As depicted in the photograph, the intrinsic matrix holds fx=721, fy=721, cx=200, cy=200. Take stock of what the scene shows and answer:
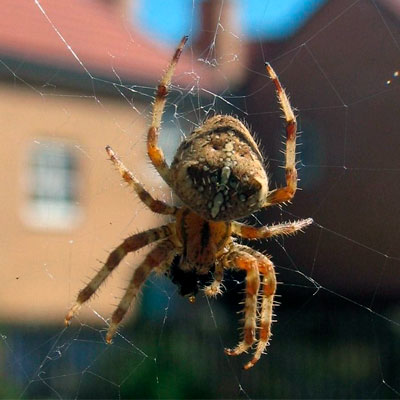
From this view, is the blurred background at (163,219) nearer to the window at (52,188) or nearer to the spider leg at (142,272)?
the window at (52,188)

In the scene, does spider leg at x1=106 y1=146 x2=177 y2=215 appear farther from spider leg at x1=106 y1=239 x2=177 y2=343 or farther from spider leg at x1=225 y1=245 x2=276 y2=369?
spider leg at x1=225 y1=245 x2=276 y2=369

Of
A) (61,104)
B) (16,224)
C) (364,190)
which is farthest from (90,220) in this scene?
(364,190)

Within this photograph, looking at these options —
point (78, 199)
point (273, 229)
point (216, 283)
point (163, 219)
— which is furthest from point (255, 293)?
point (78, 199)

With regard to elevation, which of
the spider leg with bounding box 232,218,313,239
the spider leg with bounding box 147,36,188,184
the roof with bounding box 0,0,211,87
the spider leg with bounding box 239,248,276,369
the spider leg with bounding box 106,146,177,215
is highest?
the roof with bounding box 0,0,211,87

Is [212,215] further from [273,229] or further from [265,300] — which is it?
[265,300]

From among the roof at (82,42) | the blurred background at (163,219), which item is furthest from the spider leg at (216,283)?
the roof at (82,42)

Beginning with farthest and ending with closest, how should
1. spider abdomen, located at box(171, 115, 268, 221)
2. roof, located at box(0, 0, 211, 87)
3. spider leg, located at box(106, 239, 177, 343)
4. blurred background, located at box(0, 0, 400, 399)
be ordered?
1. roof, located at box(0, 0, 211, 87)
2. blurred background, located at box(0, 0, 400, 399)
3. spider leg, located at box(106, 239, 177, 343)
4. spider abdomen, located at box(171, 115, 268, 221)

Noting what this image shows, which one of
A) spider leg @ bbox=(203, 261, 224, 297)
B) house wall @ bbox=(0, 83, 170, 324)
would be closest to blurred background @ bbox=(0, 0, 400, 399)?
house wall @ bbox=(0, 83, 170, 324)
